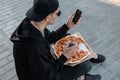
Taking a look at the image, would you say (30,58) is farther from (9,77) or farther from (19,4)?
(19,4)

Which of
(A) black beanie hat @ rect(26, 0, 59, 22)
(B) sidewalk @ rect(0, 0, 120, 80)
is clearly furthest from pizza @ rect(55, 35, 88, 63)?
(B) sidewalk @ rect(0, 0, 120, 80)

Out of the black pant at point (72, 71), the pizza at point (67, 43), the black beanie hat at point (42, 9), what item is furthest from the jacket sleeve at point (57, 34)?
the black beanie hat at point (42, 9)

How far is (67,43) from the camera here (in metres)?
2.57

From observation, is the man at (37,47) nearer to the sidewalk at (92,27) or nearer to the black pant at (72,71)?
the black pant at (72,71)

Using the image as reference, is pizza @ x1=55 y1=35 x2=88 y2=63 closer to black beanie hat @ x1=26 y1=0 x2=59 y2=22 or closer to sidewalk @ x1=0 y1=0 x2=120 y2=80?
black beanie hat @ x1=26 y1=0 x2=59 y2=22

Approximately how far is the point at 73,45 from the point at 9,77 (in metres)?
1.27

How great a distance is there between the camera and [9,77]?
3.24 m

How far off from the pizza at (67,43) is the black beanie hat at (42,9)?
54 centimetres

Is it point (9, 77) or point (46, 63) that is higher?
point (46, 63)

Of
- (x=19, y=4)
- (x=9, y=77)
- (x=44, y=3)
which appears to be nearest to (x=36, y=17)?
(x=44, y=3)

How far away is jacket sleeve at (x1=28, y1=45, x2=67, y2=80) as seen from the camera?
6.82ft

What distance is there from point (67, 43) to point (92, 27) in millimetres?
1470

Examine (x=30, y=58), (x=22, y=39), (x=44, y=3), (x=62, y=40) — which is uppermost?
(x=44, y=3)

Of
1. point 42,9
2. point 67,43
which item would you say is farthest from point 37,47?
point 67,43
